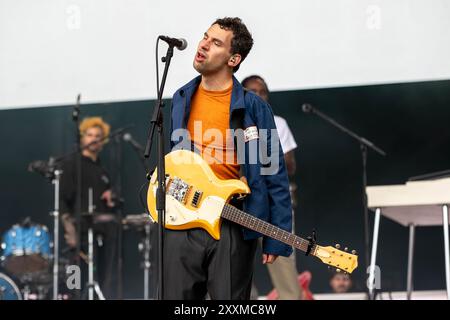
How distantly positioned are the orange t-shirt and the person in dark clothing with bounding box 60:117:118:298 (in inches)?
188

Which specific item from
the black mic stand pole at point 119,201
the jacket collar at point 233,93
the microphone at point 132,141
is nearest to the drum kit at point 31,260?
the black mic stand pole at point 119,201

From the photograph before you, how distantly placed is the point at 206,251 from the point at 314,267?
5.17 meters

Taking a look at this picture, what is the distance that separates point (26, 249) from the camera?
8.70 m

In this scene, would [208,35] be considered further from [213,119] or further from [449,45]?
[449,45]

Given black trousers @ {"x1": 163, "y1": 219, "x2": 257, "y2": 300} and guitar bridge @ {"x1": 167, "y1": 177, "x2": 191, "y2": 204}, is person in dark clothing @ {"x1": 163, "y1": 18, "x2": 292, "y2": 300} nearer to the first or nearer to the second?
black trousers @ {"x1": 163, "y1": 219, "x2": 257, "y2": 300}

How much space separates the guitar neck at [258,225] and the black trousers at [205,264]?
0.19 ft

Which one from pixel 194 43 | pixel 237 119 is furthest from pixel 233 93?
pixel 194 43

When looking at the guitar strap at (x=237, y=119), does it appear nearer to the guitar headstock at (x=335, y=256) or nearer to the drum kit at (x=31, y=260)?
the guitar headstock at (x=335, y=256)

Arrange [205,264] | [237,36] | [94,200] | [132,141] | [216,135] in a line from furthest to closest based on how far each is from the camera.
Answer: [94,200]
[132,141]
[237,36]
[216,135]
[205,264]

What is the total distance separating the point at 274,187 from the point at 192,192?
39cm

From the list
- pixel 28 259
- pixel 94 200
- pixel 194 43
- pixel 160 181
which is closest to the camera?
pixel 160 181

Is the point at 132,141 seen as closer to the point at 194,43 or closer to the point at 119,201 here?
the point at 119,201

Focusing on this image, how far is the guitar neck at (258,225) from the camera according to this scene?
156 inches

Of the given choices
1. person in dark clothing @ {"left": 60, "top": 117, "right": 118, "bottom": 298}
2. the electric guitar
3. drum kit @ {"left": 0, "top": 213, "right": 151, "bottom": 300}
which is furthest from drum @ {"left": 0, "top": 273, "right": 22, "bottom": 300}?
the electric guitar
